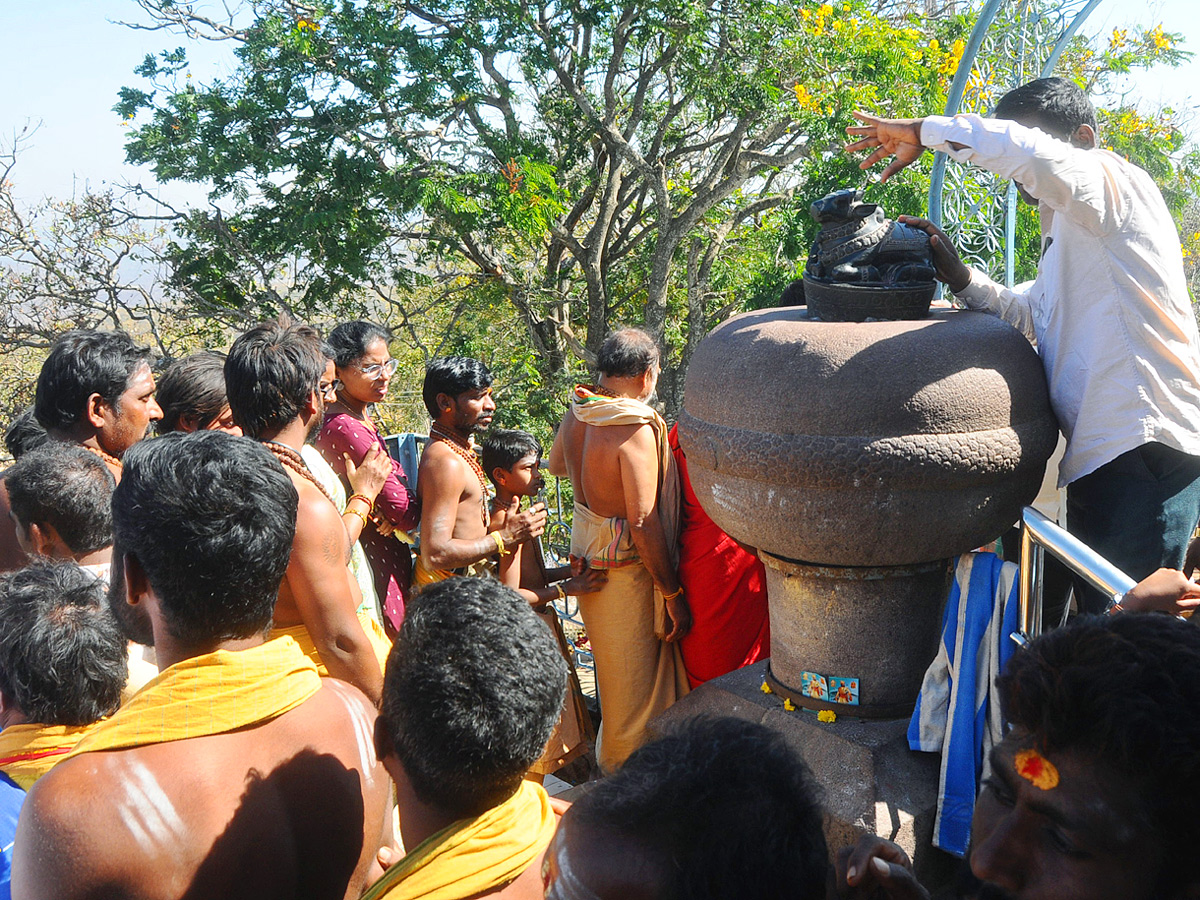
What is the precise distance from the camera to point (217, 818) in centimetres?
144

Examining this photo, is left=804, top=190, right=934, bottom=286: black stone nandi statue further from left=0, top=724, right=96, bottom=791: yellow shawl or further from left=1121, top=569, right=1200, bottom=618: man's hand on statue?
left=0, top=724, right=96, bottom=791: yellow shawl

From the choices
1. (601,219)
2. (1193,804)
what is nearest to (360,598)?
(1193,804)

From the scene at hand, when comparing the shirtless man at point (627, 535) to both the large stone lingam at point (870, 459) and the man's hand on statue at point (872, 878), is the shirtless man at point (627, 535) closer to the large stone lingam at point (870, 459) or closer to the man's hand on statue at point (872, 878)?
the large stone lingam at point (870, 459)

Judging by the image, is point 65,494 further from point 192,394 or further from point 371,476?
point 371,476

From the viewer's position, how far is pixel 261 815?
1.49 metres

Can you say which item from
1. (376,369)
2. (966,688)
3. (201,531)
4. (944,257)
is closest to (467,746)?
(201,531)

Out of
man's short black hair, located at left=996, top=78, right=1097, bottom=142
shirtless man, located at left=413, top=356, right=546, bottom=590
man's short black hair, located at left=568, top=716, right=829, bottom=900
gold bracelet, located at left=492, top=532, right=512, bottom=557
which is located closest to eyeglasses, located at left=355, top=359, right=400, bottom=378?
shirtless man, located at left=413, top=356, right=546, bottom=590

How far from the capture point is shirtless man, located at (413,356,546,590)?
3385mm

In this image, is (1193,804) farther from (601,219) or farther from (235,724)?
(601,219)

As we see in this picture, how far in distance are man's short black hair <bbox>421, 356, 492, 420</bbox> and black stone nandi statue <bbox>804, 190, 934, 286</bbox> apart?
155 centimetres

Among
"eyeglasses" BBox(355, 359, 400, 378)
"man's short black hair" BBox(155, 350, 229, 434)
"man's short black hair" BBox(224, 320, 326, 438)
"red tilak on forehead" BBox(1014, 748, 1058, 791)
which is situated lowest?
"red tilak on forehead" BBox(1014, 748, 1058, 791)

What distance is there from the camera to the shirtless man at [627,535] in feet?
11.6

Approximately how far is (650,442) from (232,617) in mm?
2157

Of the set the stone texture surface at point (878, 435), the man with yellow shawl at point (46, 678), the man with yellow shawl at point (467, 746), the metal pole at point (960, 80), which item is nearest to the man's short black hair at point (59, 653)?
the man with yellow shawl at point (46, 678)
